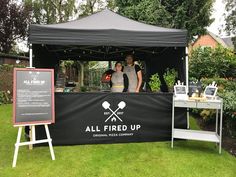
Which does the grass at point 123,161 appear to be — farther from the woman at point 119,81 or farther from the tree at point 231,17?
the tree at point 231,17

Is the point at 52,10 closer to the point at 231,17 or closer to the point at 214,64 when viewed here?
the point at 231,17

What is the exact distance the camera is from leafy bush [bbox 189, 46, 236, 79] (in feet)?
28.2

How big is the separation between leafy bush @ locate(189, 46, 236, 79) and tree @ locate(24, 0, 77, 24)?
1336cm

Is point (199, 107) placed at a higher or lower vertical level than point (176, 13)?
lower

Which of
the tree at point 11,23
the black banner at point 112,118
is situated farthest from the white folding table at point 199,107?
the tree at point 11,23

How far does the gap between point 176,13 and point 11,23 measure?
9929 mm

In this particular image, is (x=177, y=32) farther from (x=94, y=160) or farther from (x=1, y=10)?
(x=1, y=10)

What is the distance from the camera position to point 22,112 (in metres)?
3.76

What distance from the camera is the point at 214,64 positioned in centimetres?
870

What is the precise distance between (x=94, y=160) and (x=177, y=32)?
2.58m

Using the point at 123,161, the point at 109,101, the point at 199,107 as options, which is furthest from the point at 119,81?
the point at 123,161

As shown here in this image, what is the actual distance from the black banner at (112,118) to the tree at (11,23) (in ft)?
42.9

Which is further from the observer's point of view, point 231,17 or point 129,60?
point 231,17

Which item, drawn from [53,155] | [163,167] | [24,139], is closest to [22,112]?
[53,155]
